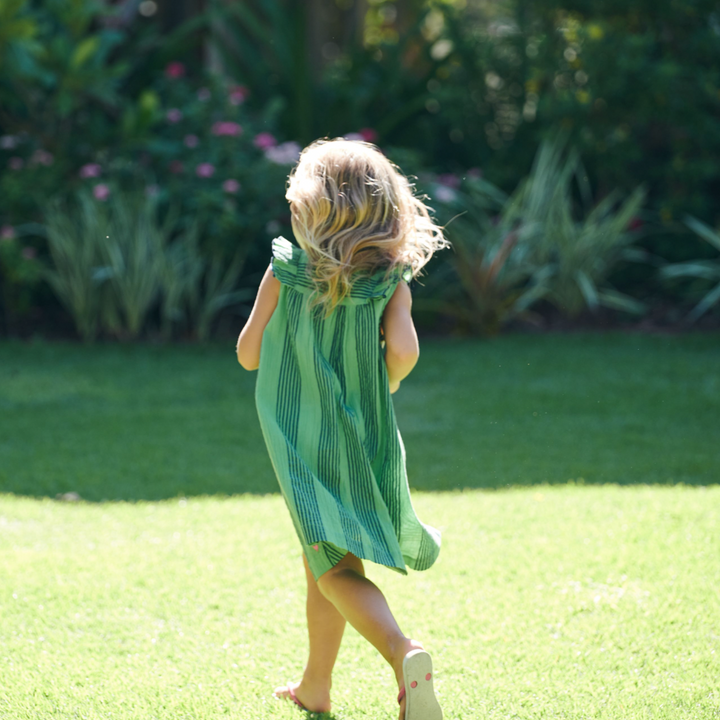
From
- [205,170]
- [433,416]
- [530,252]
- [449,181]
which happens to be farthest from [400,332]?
[449,181]

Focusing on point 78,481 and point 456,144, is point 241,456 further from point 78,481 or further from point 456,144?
point 456,144

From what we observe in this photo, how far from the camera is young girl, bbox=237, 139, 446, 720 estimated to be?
2010 mm

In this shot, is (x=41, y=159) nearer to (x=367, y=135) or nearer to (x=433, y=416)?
(x=367, y=135)

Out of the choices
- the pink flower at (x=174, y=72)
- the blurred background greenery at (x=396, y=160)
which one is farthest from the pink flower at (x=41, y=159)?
the pink flower at (x=174, y=72)

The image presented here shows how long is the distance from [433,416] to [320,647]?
2.89 m

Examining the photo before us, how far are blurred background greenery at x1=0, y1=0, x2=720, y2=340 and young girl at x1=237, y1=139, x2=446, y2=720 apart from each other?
14.6 ft

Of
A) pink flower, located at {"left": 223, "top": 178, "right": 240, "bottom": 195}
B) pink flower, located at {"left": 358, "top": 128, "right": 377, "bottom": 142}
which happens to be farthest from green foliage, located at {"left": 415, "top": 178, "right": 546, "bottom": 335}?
pink flower, located at {"left": 223, "top": 178, "right": 240, "bottom": 195}

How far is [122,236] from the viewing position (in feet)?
21.8

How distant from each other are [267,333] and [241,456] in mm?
2184

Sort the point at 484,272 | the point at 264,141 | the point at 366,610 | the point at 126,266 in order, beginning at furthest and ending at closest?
the point at 264,141
the point at 484,272
the point at 126,266
the point at 366,610

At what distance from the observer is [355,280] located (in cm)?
206

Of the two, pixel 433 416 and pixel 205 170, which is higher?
pixel 205 170

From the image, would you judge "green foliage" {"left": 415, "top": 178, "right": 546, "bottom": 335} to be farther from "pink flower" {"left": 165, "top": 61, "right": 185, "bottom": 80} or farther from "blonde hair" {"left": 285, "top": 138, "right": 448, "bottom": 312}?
"blonde hair" {"left": 285, "top": 138, "right": 448, "bottom": 312}

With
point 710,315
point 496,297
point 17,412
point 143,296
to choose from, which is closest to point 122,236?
point 143,296
